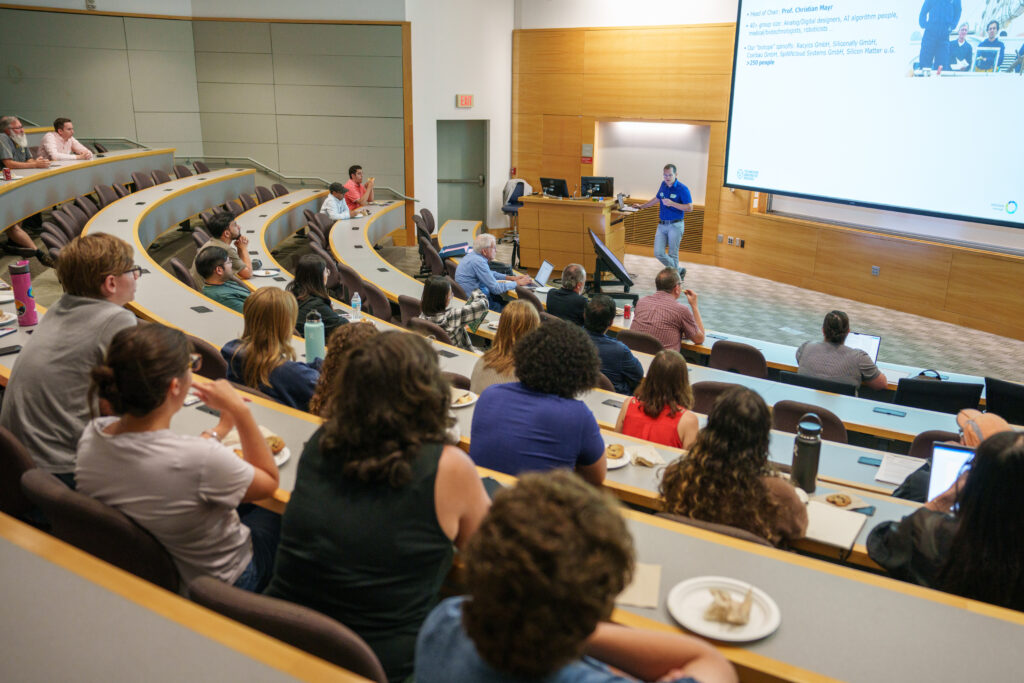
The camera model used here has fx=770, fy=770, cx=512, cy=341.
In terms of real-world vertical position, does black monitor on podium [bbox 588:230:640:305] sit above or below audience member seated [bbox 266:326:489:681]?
below

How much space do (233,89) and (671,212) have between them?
7450mm

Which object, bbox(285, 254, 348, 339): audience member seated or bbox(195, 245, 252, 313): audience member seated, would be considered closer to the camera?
bbox(285, 254, 348, 339): audience member seated

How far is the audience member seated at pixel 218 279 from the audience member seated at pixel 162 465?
3.49 m

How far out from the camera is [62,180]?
29.0 feet

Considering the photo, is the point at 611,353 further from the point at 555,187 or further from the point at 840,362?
the point at 555,187

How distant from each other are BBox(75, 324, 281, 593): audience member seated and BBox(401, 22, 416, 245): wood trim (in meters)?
10.8

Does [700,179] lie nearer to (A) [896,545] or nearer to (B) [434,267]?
(B) [434,267]

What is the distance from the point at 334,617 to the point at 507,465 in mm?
1062

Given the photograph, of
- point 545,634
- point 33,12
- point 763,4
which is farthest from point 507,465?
point 33,12

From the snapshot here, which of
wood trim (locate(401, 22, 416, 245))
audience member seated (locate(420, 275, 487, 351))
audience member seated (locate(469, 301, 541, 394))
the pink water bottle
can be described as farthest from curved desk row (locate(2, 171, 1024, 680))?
wood trim (locate(401, 22, 416, 245))

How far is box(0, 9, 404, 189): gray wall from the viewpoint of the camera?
1160 centimetres

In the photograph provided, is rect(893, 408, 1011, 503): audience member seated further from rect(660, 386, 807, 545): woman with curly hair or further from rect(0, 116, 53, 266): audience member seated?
rect(0, 116, 53, 266): audience member seated

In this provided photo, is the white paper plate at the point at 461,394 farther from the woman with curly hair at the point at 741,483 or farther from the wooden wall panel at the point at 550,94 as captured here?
the wooden wall panel at the point at 550,94

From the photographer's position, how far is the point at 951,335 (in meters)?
8.53
